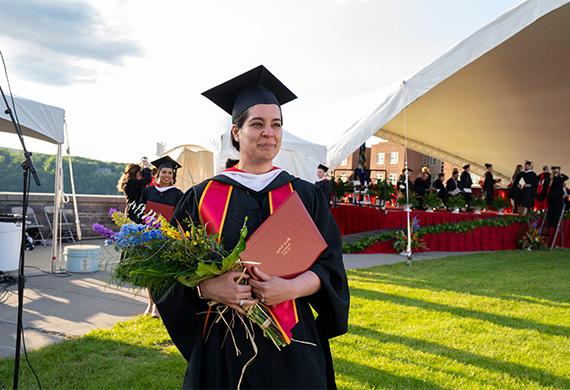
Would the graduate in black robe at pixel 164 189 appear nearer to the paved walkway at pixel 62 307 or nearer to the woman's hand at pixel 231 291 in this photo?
the paved walkway at pixel 62 307

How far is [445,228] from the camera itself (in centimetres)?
1276

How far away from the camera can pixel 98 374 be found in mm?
3820

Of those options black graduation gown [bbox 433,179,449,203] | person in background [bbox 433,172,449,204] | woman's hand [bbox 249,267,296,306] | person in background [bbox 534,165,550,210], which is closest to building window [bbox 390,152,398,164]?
person in background [bbox 433,172,449,204]

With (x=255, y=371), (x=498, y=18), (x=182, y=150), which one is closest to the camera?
(x=255, y=371)

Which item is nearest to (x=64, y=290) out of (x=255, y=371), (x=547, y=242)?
(x=255, y=371)

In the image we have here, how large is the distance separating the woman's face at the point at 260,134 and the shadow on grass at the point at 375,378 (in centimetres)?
257

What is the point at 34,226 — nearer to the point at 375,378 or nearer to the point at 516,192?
the point at 375,378

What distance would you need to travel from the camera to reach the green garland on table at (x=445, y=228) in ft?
38.6

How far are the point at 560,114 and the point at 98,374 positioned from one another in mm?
17300

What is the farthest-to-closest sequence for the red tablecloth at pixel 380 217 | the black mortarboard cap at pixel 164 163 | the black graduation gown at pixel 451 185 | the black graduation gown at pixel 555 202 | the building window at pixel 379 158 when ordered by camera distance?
1. the building window at pixel 379 158
2. the black graduation gown at pixel 451 185
3. the black graduation gown at pixel 555 202
4. the red tablecloth at pixel 380 217
5. the black mortarboard cap at pixel 164 163

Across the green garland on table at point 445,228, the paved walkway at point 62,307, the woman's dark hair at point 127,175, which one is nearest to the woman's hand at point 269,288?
the paved walkway at point 62,307

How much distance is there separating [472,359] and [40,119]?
6652 millimetres

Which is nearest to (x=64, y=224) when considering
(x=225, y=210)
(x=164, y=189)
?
(x=164, y=189)

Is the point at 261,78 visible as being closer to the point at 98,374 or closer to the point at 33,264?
the point at 98,374
